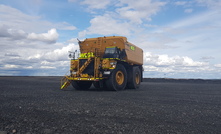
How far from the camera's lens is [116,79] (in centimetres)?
1210

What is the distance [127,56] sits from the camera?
13.1 meters

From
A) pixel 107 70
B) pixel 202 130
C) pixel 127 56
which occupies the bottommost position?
pixel 202 130

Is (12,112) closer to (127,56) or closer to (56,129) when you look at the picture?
(56,129)

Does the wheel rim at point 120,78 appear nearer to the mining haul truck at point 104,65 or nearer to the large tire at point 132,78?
the mining haul truck at point 104,65

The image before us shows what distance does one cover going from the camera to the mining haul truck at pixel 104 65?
1162cm

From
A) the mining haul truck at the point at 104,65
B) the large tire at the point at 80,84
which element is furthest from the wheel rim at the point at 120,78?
the large tire at the point at 80,84

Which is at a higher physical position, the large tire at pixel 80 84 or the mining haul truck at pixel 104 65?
the mining haul truck at pixel 104 65

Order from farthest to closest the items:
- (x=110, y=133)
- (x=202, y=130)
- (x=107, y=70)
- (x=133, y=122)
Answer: (x=107, y=70) → (x=133, y=122) → (x=202, y=130) → (x=110, y=133)

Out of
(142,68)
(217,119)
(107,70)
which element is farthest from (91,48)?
(217,119)

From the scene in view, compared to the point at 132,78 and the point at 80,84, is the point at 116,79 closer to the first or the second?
the point at 132,78

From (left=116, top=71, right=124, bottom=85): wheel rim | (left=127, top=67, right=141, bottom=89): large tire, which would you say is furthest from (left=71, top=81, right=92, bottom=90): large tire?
(left=127, top=67, right=141, bottom=89): large tire

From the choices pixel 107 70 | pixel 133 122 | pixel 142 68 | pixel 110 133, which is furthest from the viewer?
pixel 142 68

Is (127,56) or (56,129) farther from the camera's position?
(127,56)

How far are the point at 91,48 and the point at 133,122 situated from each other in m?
9.19
